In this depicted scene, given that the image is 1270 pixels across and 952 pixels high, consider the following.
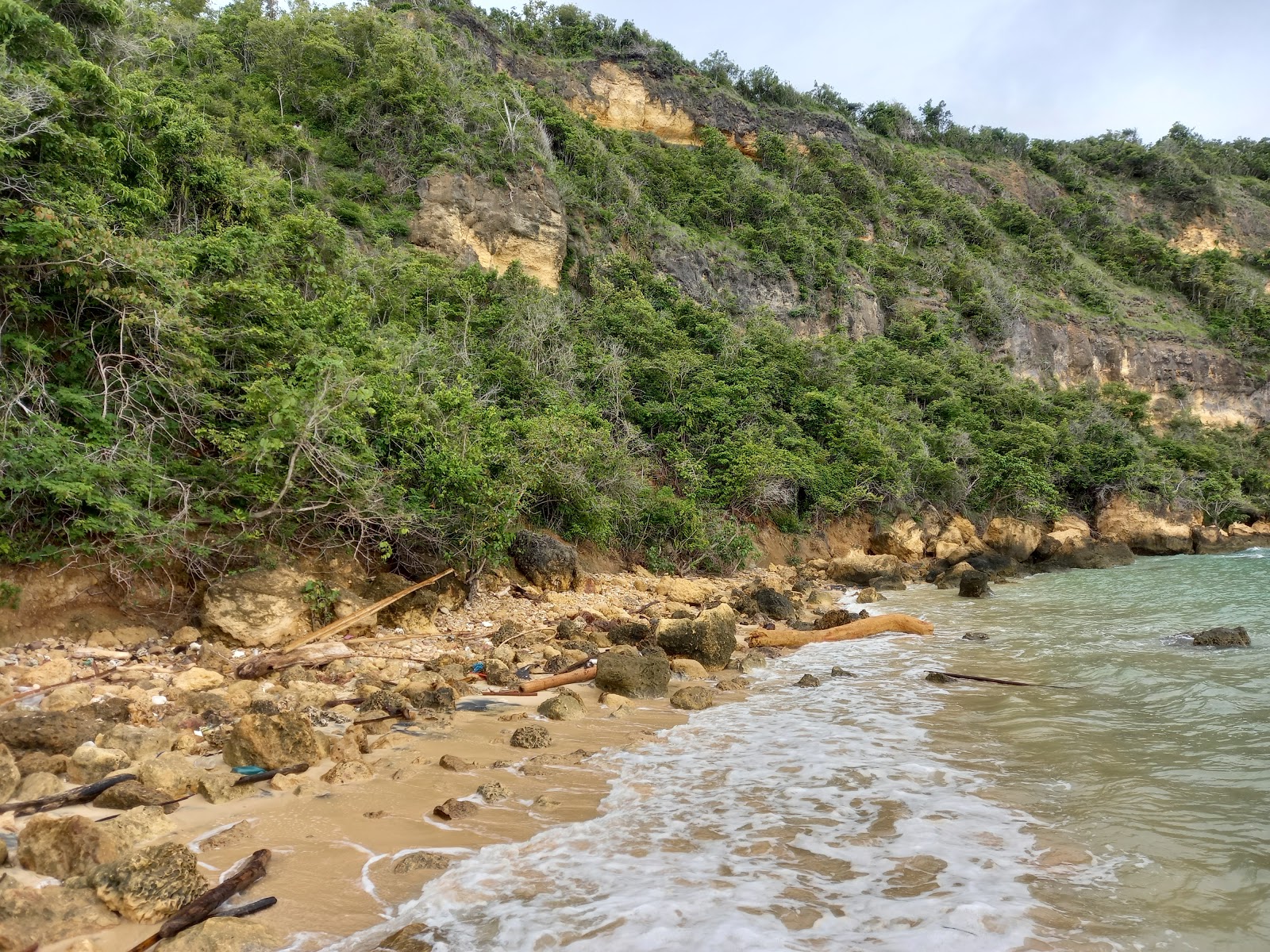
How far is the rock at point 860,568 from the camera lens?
19.9 metres

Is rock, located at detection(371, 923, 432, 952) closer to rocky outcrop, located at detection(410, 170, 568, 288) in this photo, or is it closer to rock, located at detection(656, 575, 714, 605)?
rock, located at detection(656, 575, 714, 605)

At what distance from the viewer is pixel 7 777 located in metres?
3.74

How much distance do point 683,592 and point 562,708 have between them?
821cm

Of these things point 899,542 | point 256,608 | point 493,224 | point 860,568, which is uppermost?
point 493,224

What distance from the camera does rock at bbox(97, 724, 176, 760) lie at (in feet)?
14.6

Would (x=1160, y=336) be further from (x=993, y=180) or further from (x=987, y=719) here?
(x=987, y=719)

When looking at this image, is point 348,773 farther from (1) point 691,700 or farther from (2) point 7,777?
(1) point 691,700

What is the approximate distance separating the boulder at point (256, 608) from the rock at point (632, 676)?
3.82 m

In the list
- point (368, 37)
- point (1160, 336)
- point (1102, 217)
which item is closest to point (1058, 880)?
point (368, 37)

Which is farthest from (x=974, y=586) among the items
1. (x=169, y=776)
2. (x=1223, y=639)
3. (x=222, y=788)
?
(x=169, y=776)

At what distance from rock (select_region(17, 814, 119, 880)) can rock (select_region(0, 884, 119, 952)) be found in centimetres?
18

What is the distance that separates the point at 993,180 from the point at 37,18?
7268 cm

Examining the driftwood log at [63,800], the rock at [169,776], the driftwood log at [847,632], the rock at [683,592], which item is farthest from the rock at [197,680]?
the rock at [683,592]

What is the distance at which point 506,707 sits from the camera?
6.50m
